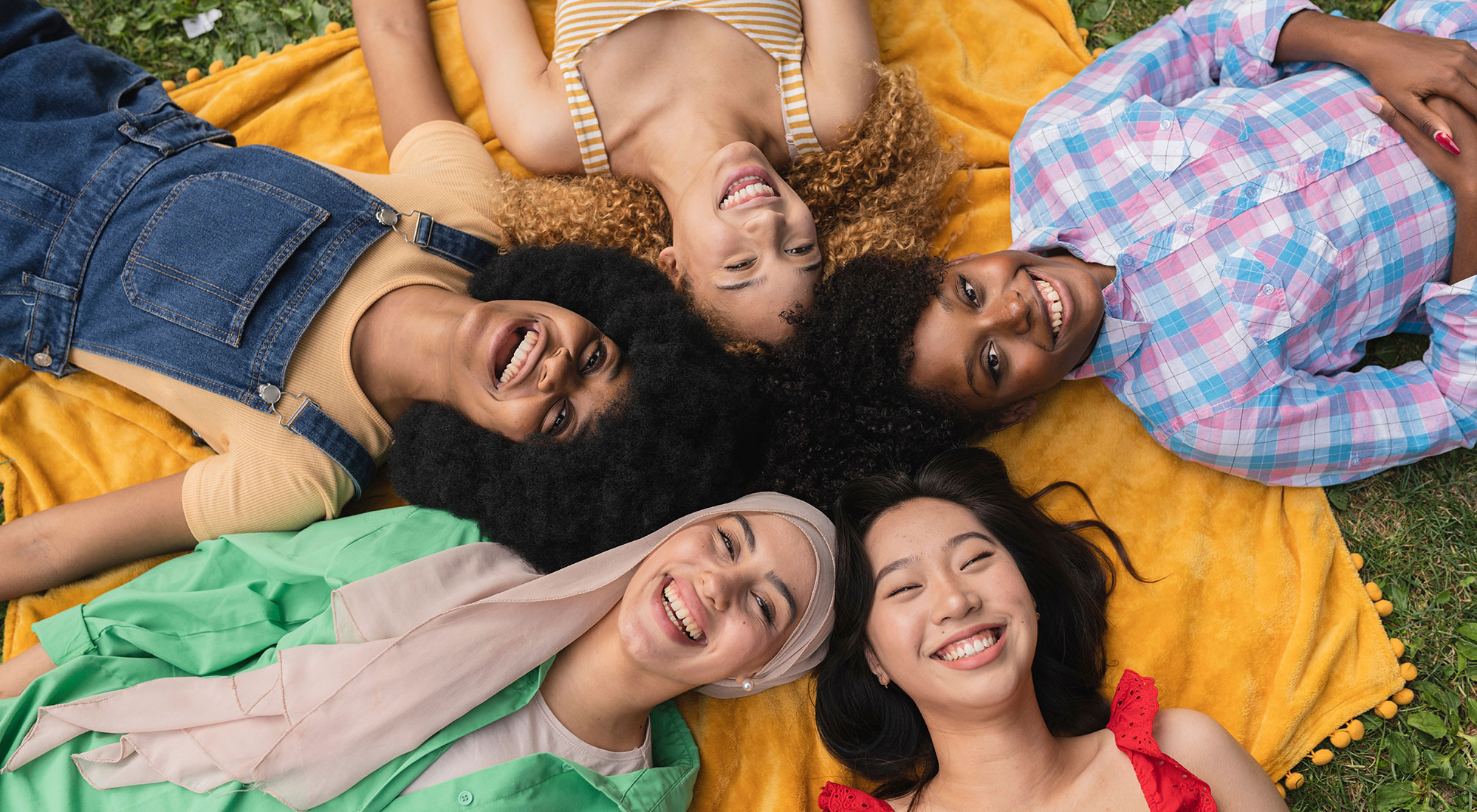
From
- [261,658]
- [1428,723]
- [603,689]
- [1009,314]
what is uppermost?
[1009,314]

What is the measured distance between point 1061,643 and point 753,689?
1173 millimetres

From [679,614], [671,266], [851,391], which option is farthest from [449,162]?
[679,614]

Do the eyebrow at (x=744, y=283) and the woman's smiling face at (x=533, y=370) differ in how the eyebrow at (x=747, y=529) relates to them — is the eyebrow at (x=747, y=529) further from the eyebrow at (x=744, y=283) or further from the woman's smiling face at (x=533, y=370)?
the eyebrow at (x=744, y=283)

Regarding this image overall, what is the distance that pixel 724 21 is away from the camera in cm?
360

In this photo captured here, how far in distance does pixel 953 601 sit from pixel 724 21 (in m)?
2.44

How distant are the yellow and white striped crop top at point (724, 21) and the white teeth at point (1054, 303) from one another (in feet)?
3.64

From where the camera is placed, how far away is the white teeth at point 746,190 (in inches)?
124

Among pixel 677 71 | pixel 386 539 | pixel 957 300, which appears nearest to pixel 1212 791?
pixel 957 300

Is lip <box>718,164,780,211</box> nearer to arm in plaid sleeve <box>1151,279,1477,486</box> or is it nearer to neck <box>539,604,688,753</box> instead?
neck <box>539,604,688,753</box>

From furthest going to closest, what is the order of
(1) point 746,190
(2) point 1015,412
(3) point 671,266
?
(2) point 1015,412
(3) point 671,266
(1) point 746,190

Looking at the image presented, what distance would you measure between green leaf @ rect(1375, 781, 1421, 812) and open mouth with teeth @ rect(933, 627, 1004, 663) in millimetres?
1861

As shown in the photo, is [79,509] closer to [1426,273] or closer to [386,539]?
[386,539]

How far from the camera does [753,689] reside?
3.28m

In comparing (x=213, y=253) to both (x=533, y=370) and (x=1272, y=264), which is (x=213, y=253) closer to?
(x=533, y=370)
